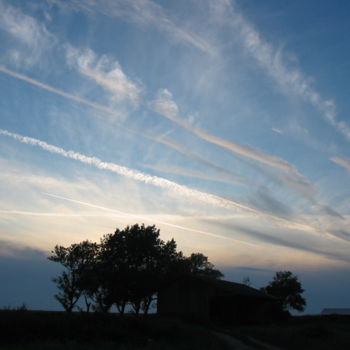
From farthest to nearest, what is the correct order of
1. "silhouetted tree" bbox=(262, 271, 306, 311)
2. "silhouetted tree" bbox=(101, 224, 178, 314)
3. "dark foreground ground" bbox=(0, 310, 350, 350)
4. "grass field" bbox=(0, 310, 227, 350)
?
1. "silhouetted tree" bbox=(262, 271, 306, 311)
2. "silhouetted tree" bbox=(101, 224, 178, 314)
3. "dark foreground ground" bbox=(0, 310, 350, 350)
4. "grass field" bbox=(0, 310, 227, 350)

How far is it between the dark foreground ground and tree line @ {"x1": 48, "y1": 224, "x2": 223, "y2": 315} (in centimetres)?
1293

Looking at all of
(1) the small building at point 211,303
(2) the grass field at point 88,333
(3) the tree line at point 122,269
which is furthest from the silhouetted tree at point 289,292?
(2) the grass field at point 88,333

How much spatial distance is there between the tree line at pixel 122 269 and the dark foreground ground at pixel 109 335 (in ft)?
42.4

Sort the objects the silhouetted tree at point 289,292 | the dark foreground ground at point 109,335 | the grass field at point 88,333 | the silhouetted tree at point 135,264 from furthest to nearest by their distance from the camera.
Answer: the silhouetted tree at point 289,292 < the silhouetted tree at point 135,264 < the dark foreground ground at point 109,335 < the grass field at point 88,333

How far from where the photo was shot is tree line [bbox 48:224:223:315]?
40.1 meters

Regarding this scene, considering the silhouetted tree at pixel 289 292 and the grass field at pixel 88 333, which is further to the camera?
the silhouetted tree at pixel 289 292

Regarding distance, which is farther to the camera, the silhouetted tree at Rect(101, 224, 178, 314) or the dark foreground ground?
the silhouetted tree at Rect(101, 224, 178, 314)

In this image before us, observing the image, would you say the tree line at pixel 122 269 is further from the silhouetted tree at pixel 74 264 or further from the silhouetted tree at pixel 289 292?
the silhouetted tree at pixel 289 292

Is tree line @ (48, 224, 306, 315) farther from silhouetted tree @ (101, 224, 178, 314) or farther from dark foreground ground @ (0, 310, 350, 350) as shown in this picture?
dark foreground ground @ (0, 310, 350, 350)

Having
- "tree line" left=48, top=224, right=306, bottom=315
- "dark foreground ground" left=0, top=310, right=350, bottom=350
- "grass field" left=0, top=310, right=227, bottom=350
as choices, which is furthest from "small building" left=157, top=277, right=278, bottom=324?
"grass field" left=0, top=310, right=227, bottom=350

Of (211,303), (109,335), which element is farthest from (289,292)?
(109,335)

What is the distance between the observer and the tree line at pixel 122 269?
40.1m

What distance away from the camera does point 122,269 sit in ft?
133

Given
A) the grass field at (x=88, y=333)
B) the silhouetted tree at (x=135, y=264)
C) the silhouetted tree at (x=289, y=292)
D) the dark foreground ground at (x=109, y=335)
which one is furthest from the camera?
the silhouetted tree at (x=289, y=292)
